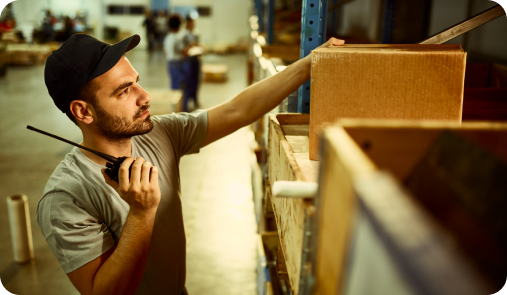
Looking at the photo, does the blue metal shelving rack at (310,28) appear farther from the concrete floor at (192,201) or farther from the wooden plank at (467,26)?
the concrete floor at (192,201)

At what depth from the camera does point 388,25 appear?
2656 mm

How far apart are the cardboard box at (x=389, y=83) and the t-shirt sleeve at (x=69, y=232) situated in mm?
1000

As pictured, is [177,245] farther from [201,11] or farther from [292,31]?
[201,11]

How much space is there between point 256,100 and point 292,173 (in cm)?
86

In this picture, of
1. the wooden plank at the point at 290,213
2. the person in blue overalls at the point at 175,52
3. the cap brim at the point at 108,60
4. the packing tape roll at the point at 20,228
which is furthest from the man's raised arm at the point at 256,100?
the person in blue overalls at the point at 175,52

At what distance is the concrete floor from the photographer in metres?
3.47

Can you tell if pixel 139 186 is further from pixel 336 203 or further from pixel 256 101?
pixel 336 203

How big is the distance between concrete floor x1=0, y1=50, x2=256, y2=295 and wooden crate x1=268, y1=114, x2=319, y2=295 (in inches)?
89.3

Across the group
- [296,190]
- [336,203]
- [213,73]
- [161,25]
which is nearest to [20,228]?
[296,190]

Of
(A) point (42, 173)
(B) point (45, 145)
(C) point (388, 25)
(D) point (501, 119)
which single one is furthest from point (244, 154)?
(D) point (501, 119)

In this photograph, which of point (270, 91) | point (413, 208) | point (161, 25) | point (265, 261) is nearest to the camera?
point (413, 208)

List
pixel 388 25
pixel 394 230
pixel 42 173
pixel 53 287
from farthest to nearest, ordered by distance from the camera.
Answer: pixel 42 173 < pixel 53 287 < pixel 388 25 < pixel 394 230

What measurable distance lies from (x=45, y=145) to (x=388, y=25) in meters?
6.34

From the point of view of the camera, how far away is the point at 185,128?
2.08 metres
